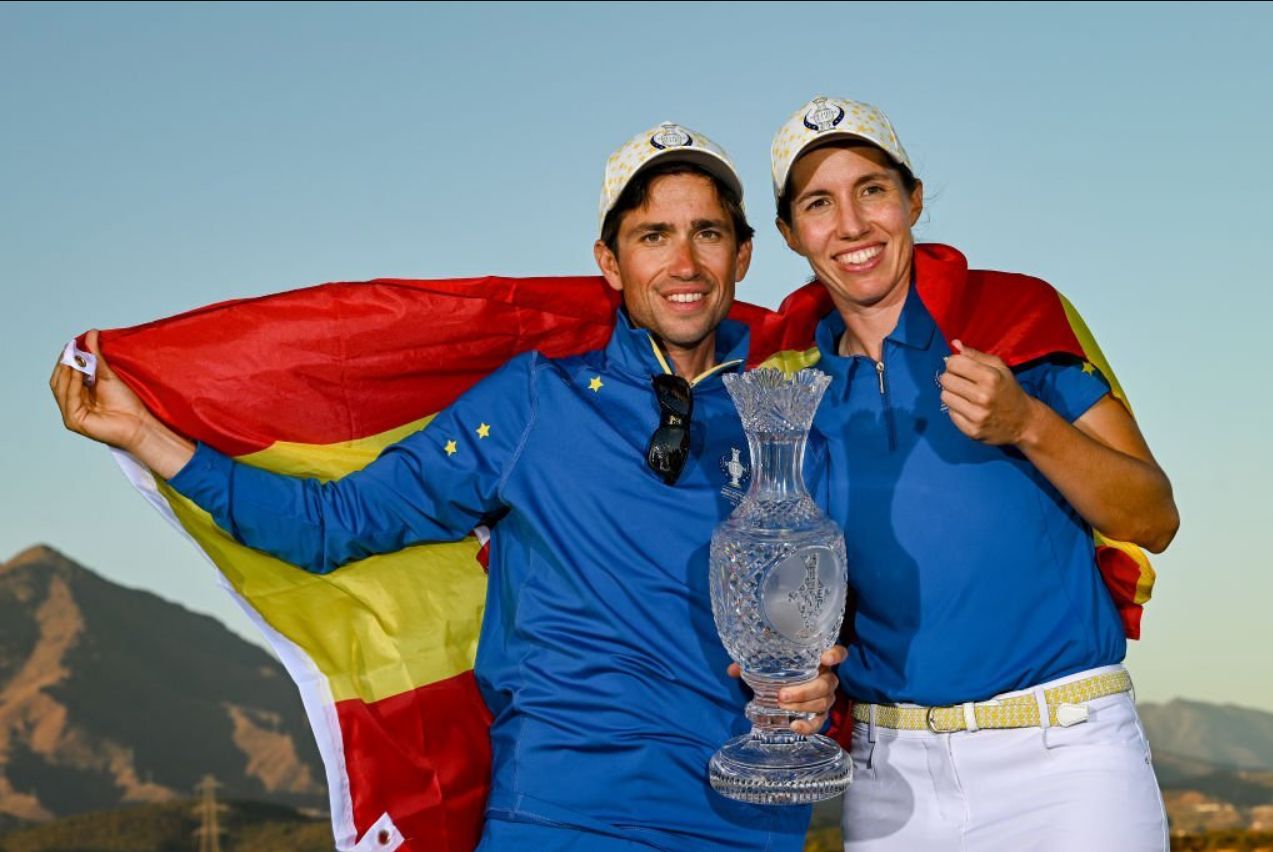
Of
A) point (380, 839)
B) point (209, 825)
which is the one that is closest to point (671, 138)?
point (380, 839)

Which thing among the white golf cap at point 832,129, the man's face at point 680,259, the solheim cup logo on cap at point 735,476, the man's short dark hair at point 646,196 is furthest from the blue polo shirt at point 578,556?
the white golf cap at point 832,129

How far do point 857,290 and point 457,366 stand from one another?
1.57 m

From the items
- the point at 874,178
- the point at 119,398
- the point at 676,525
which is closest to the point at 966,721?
the point at 676,525

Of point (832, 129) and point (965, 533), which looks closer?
point (965, 533)

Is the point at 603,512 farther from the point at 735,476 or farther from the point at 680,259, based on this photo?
the point at 680,259

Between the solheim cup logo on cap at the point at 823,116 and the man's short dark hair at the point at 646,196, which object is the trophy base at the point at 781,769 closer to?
the man's short dark hair at the point at 646,196

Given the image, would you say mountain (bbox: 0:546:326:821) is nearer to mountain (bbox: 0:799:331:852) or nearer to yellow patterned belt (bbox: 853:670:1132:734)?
mountain (bbox: 0:799:331:852)

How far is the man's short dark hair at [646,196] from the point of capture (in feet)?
14.3

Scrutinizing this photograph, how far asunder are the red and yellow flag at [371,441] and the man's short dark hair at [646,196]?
346 millimetres

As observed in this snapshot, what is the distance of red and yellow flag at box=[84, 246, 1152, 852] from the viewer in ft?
15.3

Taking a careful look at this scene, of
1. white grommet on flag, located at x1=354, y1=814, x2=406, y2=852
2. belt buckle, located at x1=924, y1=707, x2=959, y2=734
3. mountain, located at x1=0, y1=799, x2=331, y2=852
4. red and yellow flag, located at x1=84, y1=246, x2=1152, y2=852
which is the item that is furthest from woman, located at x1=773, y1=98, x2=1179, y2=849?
mountain, located at x1=0, y1=799, x2=331, y2=852

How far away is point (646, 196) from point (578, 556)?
3.67 ft

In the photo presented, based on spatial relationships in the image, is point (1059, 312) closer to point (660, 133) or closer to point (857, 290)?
point (857, 290)

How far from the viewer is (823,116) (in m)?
4.05
